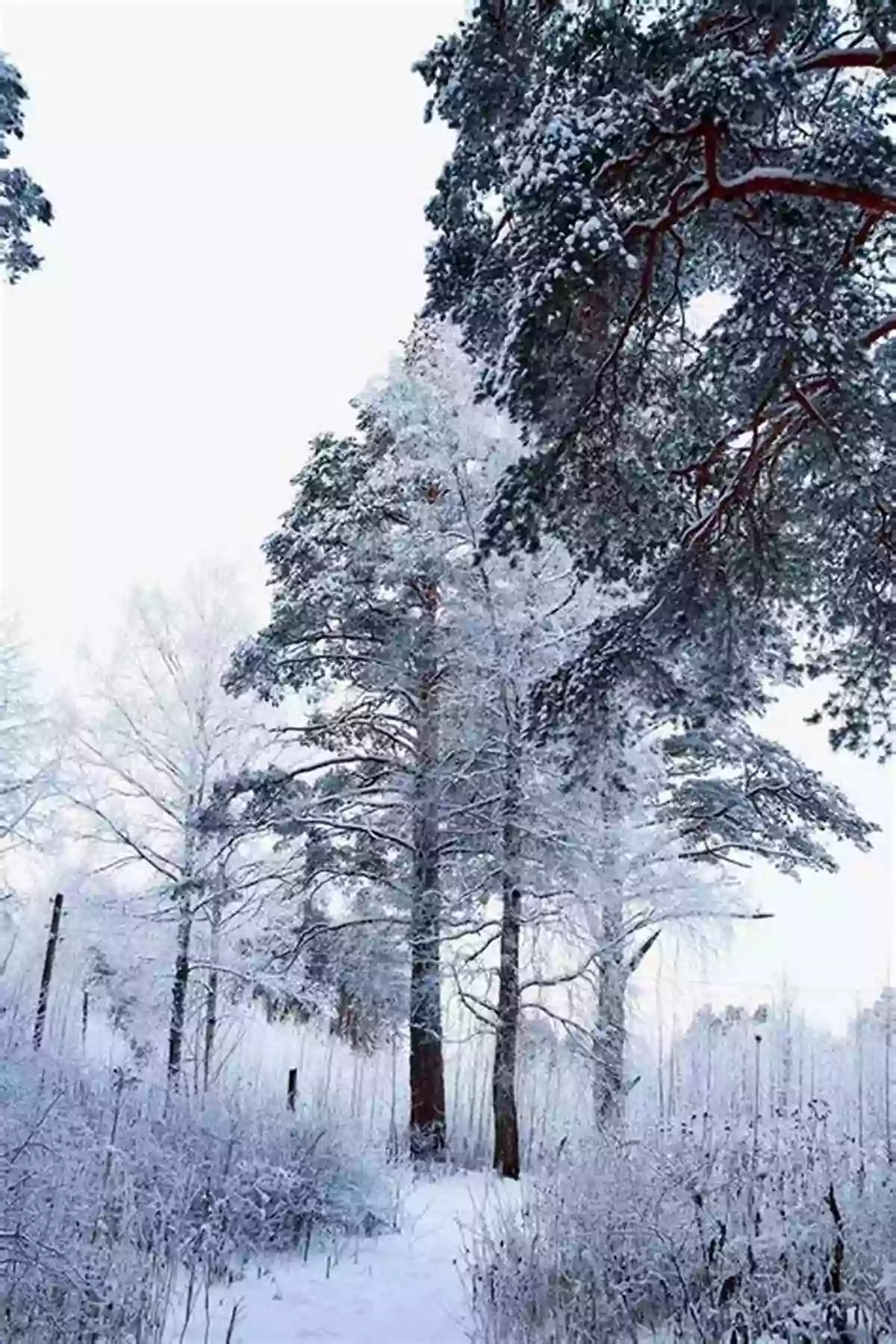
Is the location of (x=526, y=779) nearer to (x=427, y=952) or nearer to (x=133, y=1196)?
(x=427, y=952)

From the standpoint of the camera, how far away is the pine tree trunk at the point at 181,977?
36.6 ft

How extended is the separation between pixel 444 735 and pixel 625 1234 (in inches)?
261

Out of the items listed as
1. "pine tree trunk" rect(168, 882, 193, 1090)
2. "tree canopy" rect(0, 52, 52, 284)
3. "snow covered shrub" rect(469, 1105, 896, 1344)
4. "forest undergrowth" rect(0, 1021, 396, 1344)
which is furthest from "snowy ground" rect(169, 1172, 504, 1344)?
"tree canopy" rect(0, 52, 52, 284)

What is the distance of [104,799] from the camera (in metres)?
11.9

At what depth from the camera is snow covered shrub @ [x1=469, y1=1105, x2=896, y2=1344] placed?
3492mm

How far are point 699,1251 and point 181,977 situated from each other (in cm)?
836

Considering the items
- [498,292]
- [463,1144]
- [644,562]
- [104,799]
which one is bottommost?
[463,1144]

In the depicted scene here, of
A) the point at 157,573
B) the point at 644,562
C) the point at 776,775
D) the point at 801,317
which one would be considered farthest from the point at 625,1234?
the point at 157,573

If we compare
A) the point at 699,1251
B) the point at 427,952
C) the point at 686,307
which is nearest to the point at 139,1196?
the point at 699,1251

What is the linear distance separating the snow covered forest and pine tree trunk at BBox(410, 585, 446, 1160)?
0.04 metres

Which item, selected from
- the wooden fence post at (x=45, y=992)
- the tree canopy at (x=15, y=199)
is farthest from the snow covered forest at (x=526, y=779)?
the wooden fence post at (x=45, y=992)

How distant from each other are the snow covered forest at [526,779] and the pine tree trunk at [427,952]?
1.7 inches

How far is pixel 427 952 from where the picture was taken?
1012cm

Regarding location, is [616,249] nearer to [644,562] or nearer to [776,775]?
[644,562]
